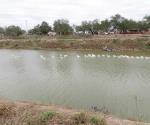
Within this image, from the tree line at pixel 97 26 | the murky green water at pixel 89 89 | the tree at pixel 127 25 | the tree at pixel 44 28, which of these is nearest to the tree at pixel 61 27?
the tree line at pixel 97 26

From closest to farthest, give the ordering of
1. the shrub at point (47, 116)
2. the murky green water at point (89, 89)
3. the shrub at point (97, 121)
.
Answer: the shrub at point (97, 121) → the shrub at point (47, 116) → the murky green water at point (89, 89)

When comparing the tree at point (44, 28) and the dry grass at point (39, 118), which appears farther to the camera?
the tree at point (44, 28)

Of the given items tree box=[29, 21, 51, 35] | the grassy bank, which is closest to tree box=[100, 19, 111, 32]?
tree box=[29, 21, 51, 35]

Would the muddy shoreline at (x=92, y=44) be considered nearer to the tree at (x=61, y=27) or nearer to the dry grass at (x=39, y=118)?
the tree at (x=61, y=27)

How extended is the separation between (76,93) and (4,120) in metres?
6.37

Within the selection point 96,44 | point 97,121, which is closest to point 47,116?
point 97,121

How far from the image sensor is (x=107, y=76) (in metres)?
19.7

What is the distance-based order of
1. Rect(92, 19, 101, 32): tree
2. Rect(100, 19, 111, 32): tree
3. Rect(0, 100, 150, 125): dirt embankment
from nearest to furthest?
Rect(0, 100, 150, 125): dirt embankment, Rect(100, 19, 111, 32): tree, Rect(92, 19, 101, 32): tree

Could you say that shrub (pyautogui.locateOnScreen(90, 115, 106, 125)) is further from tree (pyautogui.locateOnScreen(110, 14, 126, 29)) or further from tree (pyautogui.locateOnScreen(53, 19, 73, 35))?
tree (pyautogui.locateOnScreen(53, 19, 73, 35))

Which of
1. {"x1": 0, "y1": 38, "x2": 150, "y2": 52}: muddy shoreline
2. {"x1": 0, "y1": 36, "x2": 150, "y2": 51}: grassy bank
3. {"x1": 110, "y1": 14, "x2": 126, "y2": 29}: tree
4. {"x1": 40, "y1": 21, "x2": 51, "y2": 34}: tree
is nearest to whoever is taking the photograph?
{"x1": 0, "y1": 38, "x2": 150, "y2": 52}: muddy shoreline

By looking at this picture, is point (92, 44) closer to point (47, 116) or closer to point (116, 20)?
point (116, 20)

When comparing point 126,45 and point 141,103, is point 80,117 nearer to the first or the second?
point 141,103

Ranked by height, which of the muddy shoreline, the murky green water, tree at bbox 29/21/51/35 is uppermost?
tree at bbox 29/21/51/35

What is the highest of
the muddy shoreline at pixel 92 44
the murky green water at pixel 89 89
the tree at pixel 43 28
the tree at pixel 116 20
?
the tree at pixel 116 20
